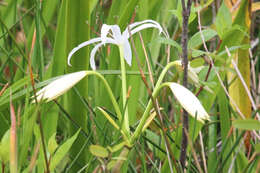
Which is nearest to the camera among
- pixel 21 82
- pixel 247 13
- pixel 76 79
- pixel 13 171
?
pixel 13 171

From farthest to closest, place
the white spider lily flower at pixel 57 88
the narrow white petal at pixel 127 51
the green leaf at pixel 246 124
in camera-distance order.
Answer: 1. the narrow white petal at pixel 127 51
2. the white spider lily flower at pixel 57 88
3. the green leaf at pixel 246 124

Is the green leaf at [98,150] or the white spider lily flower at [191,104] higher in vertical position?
the white spider lily flower at [191,104]

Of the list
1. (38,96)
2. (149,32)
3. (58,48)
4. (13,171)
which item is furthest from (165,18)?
(13,171)

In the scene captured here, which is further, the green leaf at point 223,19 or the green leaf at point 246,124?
the green leaf at point 223,19

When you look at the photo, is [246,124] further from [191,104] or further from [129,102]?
[129,102]

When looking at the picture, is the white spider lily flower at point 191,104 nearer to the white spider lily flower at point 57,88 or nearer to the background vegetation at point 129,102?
the background vegetation at point 129,102

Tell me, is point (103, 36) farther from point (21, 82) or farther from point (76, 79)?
point (21, 82)

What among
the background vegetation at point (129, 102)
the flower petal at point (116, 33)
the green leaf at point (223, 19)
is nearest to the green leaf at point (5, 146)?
the background vegetation at point (129, 102)

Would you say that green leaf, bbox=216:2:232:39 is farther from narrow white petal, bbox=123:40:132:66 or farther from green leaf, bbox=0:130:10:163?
green leaf, bbox=0:130:10:163

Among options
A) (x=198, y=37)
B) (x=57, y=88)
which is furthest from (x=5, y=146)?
(x=198, y=37)
